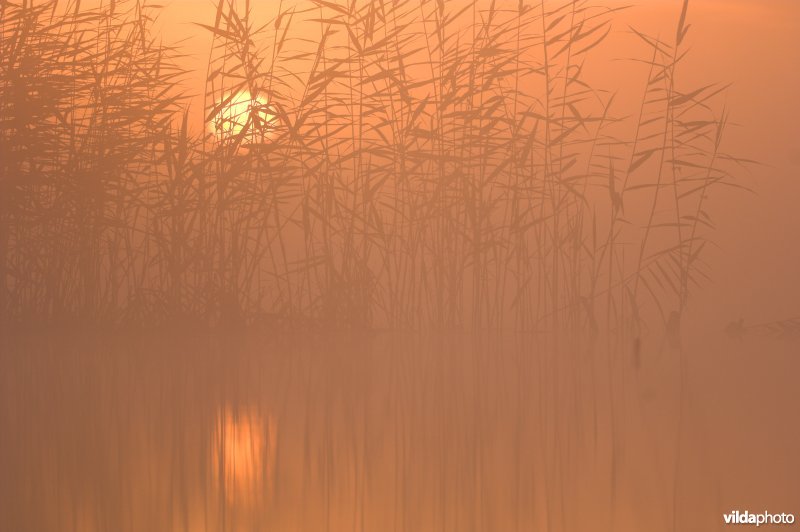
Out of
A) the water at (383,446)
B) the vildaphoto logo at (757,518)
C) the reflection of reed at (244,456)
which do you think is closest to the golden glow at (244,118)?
the water at (383,446)

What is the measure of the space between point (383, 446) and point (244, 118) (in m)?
2.01

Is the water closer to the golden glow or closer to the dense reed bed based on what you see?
the dense reed bed

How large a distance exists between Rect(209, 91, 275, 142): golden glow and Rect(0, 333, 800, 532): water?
1035 mm

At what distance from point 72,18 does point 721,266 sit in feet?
7.99

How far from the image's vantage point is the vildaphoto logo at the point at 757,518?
0.79 m

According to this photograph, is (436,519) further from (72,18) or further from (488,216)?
(72,18)

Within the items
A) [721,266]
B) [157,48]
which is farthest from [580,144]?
[157,48]

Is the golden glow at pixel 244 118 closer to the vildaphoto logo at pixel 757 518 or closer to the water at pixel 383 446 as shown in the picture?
the water at pixel 383 446

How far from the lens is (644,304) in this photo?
10.1 feet

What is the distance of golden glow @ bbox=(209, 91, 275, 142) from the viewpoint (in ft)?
9.45

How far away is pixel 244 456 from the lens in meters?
1.06

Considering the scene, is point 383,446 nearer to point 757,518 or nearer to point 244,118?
point 757,518

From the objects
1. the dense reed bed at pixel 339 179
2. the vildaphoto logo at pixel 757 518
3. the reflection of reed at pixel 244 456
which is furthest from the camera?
the dense reed bed at pixel 339 179

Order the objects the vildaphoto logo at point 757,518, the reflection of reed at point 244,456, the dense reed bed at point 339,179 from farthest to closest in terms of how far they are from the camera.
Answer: the dense reed bed at point 339,179 < the reflection of reed at point 244,456 < the vildaphoto logo at point 757,518
